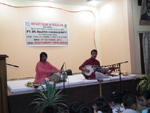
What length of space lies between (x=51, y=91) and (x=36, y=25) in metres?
3.84

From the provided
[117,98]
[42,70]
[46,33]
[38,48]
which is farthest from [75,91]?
[46,33]

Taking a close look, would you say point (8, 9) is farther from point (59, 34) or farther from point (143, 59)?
point (143, 59)

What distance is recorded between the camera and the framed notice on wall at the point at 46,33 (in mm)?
5916

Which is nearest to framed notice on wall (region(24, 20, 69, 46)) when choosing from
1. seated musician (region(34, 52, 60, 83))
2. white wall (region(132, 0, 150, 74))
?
seated musician (region(34, 52, 60, 83))

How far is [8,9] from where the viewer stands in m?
5.63

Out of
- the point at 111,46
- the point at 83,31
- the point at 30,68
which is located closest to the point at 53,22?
the point at 83,31

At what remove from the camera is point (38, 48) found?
6.07m

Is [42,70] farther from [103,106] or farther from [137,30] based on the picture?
[137,30]

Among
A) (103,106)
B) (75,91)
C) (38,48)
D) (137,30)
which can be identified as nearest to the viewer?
(103,106)

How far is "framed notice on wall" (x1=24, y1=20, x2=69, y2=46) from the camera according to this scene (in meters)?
5.92

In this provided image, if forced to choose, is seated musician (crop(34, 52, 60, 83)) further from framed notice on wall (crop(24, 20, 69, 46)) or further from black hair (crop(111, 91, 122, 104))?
framed notice on wall (crop(24, 20, 69, 46))

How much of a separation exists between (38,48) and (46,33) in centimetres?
60

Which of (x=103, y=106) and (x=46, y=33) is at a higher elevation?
(x=46, y=33)

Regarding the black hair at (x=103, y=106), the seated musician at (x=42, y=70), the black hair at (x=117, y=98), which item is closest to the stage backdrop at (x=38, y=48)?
the seated musician at (x=42, y=70)
